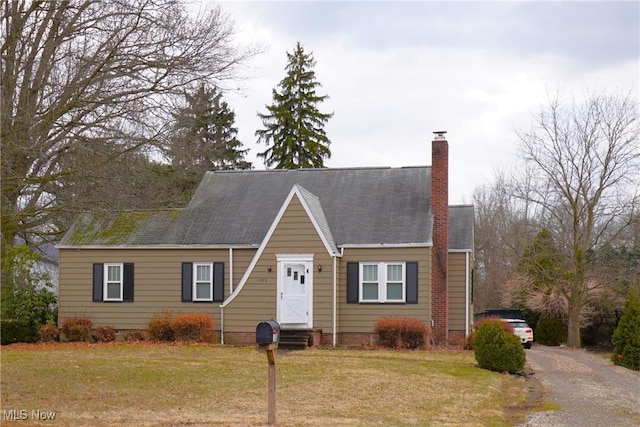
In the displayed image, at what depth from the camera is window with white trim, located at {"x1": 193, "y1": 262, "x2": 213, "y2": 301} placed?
2794cm

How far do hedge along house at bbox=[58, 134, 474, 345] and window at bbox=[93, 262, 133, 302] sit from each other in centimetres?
4

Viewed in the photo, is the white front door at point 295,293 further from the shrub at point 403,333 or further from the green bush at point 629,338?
the green bush at point 629,338

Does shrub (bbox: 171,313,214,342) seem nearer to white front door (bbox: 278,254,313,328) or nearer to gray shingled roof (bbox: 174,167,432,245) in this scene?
white front door (bbox: 278,254,313,328)

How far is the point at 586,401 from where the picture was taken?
1680cm

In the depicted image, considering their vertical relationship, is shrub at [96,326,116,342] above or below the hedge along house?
below

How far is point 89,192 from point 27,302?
9.54 metres

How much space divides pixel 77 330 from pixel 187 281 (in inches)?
159

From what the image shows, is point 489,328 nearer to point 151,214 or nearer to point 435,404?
point 435,404

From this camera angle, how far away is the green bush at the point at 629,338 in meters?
26.2

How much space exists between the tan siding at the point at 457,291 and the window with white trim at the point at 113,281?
11736 millimetres

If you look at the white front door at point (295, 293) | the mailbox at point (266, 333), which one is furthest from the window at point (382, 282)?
the mailbox at point (266, 333)

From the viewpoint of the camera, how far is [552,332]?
41.6 meters

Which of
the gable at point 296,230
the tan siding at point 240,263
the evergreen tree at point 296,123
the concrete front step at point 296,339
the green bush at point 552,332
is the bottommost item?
the green bush at point 552,332

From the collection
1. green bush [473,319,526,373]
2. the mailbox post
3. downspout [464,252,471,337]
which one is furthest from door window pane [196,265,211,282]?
the mailbox post
